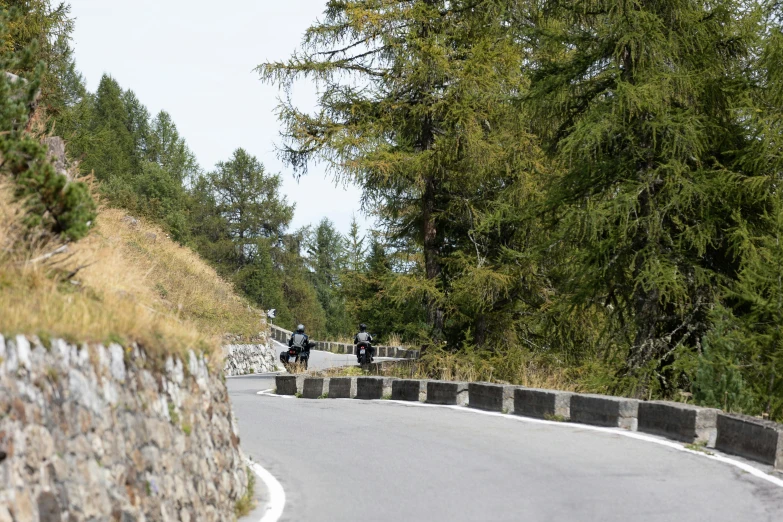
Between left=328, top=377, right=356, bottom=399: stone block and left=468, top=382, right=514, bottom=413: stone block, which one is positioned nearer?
left=468, top=382, right=514, bottom=413: stone block

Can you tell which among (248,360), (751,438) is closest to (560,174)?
(751,438)

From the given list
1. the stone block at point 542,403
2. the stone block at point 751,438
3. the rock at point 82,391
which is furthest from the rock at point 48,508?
the stone block at point 542,403

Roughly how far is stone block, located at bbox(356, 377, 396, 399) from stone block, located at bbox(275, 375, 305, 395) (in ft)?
6.26

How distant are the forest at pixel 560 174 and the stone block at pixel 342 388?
3.98 metres

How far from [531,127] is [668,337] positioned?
6.30 m

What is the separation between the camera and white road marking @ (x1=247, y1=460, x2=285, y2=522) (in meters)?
9.05

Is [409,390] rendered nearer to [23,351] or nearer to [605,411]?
[605,411]

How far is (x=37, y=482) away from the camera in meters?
5.66

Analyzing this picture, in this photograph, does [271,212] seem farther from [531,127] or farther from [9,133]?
[9,133]

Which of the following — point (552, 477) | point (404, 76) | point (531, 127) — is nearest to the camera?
point (552, 477)

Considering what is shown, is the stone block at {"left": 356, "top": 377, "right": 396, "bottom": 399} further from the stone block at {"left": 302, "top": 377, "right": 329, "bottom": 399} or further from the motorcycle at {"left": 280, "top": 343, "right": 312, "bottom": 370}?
the motorcycle at {"left": 280, "top": 343, "right": 312, "bottom": 370}

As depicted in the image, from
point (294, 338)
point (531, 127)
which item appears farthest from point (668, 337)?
point (294, 338)

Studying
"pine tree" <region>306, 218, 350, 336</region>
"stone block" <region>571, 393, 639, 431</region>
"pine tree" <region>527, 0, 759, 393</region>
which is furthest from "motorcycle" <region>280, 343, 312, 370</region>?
"pine tree" <region>306, 218, 350, 336</region>

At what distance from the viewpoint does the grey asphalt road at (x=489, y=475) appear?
9055mm
